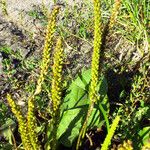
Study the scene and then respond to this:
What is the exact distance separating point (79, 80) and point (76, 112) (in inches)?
8.4

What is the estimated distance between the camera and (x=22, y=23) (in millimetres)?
3123

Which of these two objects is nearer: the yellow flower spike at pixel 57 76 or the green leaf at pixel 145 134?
the yellow flower spike at pixel 57 76

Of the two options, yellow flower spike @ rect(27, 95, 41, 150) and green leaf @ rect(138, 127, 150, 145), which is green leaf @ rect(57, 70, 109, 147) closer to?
green leaf @ rect(138, 127, 150, 145)

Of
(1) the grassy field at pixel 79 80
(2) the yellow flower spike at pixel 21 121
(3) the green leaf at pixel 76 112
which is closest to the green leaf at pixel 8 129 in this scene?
(1) the grassy field at pixel 79 80

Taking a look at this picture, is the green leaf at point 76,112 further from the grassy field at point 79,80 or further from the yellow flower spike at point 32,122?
the yellow flower spike at point 32,122

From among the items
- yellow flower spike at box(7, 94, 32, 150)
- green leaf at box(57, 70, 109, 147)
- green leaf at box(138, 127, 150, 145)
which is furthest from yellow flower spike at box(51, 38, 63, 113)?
green leaf at box(138, 127, 150, 145)

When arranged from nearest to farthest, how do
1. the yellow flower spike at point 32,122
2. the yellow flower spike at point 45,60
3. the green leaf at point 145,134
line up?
the yellow flower spike at point 45,60 < the yellow flower spike at point 32,122 < the green leaf at point 145,134

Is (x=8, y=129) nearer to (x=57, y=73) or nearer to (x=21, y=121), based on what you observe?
(x=21, y=121)

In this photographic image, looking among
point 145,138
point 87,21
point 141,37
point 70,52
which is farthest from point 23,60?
point 145,138

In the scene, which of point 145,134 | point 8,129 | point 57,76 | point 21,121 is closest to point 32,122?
point 21,121

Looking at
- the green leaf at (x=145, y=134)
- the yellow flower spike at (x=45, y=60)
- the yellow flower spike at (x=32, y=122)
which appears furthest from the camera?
the green leaf at (x=145, y=134)

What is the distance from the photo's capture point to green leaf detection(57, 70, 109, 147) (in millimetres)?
2143

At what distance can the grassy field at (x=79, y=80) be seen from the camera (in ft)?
6.99

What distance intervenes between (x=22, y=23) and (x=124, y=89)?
1.08 m
